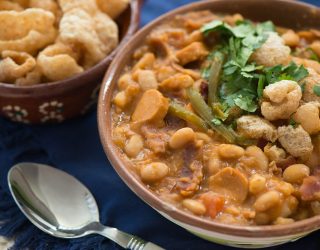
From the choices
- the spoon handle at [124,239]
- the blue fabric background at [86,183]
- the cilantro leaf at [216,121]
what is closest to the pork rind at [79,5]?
the blue fabric background at [86,183]

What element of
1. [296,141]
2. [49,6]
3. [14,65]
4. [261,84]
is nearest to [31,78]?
[14,65]

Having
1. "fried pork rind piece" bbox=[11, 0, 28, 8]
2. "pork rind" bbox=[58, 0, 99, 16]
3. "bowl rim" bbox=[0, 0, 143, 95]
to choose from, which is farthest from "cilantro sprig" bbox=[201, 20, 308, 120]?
"fried pork rind piece" bbox=[11, 0, 28, 8]

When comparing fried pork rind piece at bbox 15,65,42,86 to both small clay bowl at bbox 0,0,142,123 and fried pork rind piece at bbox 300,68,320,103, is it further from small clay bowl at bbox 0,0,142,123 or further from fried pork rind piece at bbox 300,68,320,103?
fried pork rind piece at bbox 300,68,320,103

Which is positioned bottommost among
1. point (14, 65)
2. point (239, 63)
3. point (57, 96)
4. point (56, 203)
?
point (56, 203)

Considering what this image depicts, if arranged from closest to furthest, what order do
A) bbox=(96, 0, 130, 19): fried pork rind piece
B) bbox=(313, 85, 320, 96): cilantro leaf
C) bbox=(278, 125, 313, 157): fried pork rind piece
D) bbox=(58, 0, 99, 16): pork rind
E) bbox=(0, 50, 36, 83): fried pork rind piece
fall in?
bbox=(278, 125, 313, 157): fried pork rind piece, bbox=(313, 85, 320, 96): cilantro leaf, bbox=(0, 50, 36, 83): fried pork rind piece, bbox=(58, 0, 99, 16): pork rind, bbox=(96, 0, 130, 19): fried pork rind piece

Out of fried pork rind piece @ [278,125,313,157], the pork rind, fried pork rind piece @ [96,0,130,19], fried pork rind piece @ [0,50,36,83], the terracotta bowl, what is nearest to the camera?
the terracotta bowl

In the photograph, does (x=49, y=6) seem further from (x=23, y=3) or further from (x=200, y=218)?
(x=200, y=218)
